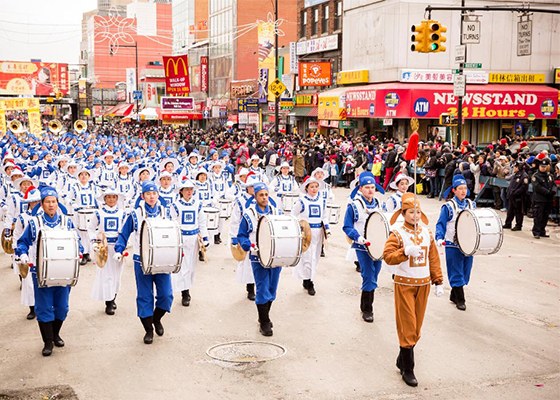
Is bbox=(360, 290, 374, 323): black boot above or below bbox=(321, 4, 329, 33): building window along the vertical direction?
below

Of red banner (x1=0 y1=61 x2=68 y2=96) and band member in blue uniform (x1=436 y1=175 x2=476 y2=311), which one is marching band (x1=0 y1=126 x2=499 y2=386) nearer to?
band member in blue uniform (x1=436 y1=175 x2=476 y2=311)

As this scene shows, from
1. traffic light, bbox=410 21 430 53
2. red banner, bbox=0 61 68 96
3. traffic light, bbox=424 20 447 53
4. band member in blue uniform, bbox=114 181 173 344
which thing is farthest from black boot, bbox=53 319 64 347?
red banner, bbox=0 61 68 96

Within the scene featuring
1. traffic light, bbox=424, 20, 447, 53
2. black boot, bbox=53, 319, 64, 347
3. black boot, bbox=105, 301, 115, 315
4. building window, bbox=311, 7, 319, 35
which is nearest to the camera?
black boot, bbox=53, 319, 64, 347

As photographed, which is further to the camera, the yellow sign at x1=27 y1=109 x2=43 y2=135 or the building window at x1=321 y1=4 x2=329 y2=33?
the yellow sign at x1=27 y1=109 x2=43 y2=135

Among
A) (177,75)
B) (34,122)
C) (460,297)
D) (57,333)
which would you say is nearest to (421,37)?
(460,297)

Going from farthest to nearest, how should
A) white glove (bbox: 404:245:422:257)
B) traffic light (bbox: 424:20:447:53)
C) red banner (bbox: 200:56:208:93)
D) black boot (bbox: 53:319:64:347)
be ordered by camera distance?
red banner (bbox: 200:56:208:93)
traffic light (bbox: 424:20:447:53)
black boot (bbox: 53:319:64:347)
white glove (bbox: 404:245:422:257)

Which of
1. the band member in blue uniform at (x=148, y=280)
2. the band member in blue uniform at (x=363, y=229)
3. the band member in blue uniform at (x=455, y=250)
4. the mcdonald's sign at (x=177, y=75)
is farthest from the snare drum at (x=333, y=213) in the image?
the mcdonald's sign at (x=177, y=75)

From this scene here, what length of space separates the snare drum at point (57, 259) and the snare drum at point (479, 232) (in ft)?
16.5

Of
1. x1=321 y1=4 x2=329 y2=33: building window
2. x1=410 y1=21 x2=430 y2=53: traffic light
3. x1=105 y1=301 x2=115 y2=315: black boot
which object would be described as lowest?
x1=105 y1=301 x2=115 y2=315: black boot

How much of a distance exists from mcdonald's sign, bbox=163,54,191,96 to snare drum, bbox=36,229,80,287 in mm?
38874

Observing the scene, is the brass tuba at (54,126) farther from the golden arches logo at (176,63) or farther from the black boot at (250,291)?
the black boot at (250,291)

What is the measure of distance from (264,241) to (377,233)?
1481mm

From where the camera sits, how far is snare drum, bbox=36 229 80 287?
7637 mm

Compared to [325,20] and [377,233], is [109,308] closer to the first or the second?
[377,233]
